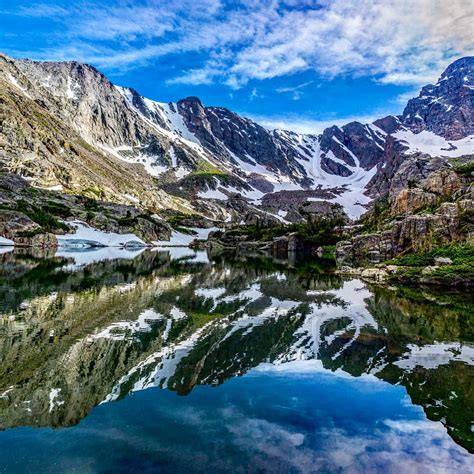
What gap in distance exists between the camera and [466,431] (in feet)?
33.8

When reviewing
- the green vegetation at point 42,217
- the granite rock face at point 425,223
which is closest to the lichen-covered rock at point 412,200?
the granite rock face at point 425,223

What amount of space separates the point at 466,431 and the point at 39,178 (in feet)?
561

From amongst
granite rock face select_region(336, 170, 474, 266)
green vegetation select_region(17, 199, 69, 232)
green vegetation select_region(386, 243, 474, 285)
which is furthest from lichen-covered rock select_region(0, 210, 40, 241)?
green vegetation select_region(386, 243, 474, 285)

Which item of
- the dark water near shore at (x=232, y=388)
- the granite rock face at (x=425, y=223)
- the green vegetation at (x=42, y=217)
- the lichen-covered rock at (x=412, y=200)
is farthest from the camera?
the green vegetation at (x=42, y=217)

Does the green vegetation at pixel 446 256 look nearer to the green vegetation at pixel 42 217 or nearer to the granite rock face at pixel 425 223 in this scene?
the granite rock face at pixel 425 223

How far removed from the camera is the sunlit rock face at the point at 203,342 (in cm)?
1222

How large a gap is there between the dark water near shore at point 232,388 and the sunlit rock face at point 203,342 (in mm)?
72

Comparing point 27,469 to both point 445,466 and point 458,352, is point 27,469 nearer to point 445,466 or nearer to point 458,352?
point 445,466

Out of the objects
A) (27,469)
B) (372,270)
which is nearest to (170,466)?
(27,469)

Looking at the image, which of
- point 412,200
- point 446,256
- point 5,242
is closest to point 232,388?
point 446,256

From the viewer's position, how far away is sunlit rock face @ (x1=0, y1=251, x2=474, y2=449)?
12219 mm

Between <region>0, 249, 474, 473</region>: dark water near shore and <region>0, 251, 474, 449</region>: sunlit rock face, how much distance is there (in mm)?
72

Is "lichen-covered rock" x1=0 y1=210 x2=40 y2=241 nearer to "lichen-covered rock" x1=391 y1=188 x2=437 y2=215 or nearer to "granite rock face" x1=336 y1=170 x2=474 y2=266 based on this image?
"granite rock face" x1=336 y1=170 x2=474 y2=266

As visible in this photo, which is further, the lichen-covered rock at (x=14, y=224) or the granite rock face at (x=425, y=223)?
the lichen-covered rock at (x=14, y=224)
